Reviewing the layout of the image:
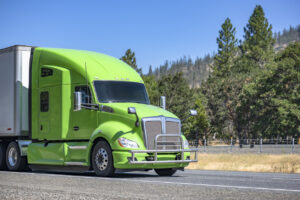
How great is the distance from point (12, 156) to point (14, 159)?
0.62 feet

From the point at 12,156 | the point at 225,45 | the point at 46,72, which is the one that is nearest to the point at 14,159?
the point at 12,156

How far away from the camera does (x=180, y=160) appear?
13.2 meters

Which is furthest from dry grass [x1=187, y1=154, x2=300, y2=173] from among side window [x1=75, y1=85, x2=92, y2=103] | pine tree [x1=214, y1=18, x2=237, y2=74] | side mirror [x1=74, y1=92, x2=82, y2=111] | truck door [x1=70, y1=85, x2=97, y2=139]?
pine tree [x1=214, y1=18, x2=237, y2=74]

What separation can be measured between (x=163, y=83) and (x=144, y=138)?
59.2 meters

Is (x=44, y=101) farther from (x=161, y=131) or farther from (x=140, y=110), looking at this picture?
(x=161, y=131)

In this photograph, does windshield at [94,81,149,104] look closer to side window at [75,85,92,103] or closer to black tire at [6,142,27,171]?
side window at [75,85,92,103]

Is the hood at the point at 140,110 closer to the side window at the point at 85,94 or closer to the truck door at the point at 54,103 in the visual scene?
the side window at the point at 85,94

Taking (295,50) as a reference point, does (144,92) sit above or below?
below

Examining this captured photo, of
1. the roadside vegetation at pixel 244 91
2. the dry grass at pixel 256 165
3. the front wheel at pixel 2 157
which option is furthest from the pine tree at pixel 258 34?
the front wheel at pixel 2 157

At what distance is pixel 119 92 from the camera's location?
1403 centimetres

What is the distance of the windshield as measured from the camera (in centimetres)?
1381

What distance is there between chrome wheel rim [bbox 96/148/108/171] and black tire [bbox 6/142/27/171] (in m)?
4.35

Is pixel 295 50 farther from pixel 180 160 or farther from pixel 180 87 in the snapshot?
pixel 180 160

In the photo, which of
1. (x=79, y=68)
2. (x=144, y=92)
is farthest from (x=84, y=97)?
(x=144, y=92)
